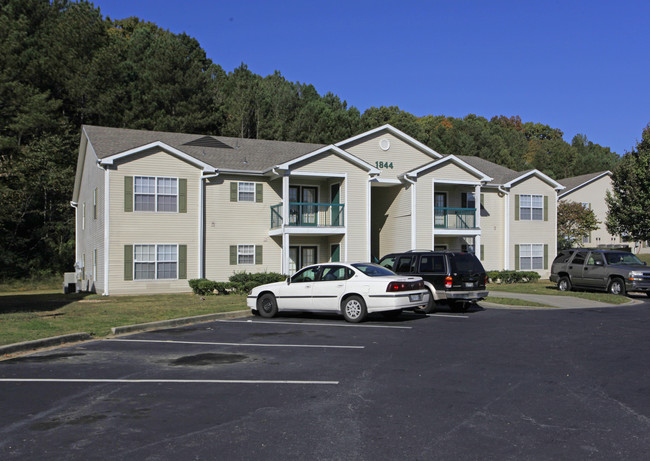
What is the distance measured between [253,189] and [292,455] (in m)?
24.1

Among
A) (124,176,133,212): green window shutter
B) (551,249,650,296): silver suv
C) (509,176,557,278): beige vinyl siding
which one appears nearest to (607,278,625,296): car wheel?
(551,249,650,296): silver suv

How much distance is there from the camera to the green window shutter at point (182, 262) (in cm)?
2673

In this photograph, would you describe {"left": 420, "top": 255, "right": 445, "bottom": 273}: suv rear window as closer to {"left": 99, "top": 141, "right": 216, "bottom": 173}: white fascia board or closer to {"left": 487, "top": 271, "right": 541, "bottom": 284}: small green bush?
{"left": 99, "top": 141, "right": 216, "bottom": 173}: white fascia board

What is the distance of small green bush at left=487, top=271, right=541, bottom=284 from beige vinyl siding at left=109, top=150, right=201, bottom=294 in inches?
582

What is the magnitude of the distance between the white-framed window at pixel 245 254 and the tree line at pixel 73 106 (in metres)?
15.9

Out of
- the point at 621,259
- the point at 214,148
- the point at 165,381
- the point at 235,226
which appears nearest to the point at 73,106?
the point at 214,148

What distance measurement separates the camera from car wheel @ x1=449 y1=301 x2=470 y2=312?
18.1m

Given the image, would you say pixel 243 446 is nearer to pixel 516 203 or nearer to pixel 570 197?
pixel 516 203

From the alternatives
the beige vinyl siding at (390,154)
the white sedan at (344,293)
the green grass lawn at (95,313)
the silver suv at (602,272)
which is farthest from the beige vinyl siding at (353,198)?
the white sedan at (344,293)

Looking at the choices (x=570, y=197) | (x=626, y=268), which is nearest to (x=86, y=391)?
(x=626, y=268)

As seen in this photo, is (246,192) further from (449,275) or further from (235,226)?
(449,275)

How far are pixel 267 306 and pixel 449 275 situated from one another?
5208 mm

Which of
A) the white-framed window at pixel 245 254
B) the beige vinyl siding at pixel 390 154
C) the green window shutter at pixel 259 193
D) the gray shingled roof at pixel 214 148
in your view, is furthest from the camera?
Result: the beige vinyl siding at pixel 390 154

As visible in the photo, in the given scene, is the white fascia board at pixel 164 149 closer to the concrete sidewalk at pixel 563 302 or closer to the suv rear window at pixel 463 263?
the suv rear window at pixel 463 263
